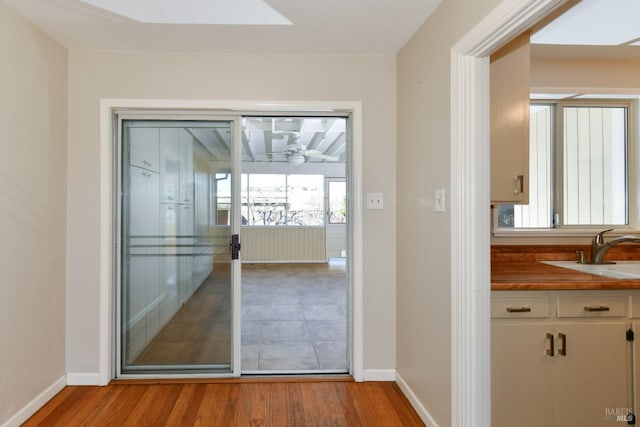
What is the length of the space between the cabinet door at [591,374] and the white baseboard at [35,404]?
2.91m

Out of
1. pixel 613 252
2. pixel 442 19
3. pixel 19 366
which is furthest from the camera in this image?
pixel 613 252

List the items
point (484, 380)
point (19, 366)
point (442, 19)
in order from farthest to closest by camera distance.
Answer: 1. point (19, 366)
2. point (442, 19)
3. point (484, 380)

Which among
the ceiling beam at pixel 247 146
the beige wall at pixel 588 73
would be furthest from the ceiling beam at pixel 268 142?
the beige wall at pixel 588 73

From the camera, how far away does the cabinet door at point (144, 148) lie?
9.28ft

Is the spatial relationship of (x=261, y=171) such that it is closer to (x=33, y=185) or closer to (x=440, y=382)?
(x=33, y=185)

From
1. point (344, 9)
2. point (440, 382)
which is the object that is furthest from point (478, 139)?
point (440, 382)

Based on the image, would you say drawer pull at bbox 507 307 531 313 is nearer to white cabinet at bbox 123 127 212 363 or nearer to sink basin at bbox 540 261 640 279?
sink basin at bbox 540 261 640 279

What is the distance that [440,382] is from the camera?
6.77ft

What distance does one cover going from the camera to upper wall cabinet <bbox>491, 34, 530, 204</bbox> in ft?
6.81

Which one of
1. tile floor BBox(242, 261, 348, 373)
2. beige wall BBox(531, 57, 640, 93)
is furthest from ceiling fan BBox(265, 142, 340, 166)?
beige wall BBox(531, 57, 640, 93)

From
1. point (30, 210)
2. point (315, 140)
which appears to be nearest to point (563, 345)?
point (30, 210)

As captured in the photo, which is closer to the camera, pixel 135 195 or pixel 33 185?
pixel 33 185

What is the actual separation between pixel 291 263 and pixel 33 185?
653 centimetres

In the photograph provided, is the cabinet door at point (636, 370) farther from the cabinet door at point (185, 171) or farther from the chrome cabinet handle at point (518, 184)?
the cabinet door at point (185, 171)
